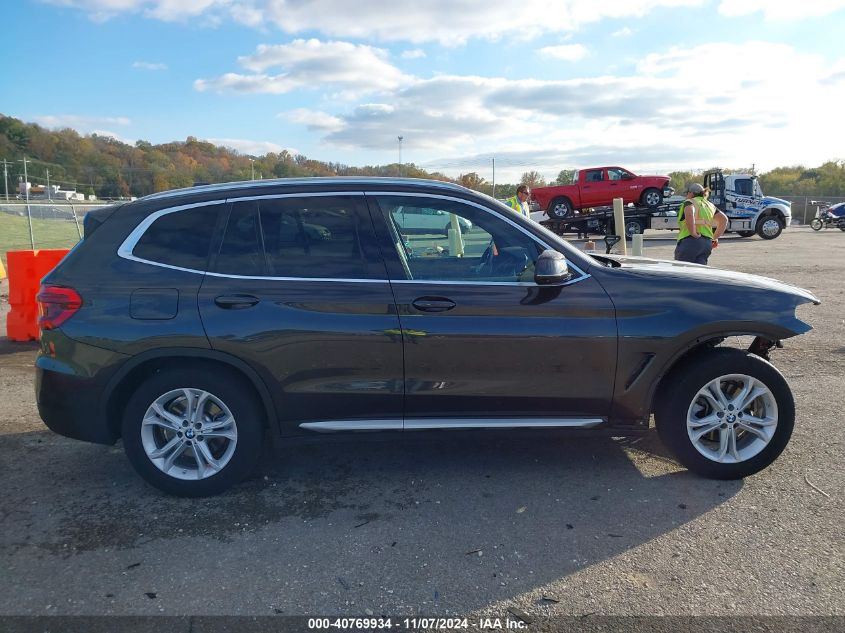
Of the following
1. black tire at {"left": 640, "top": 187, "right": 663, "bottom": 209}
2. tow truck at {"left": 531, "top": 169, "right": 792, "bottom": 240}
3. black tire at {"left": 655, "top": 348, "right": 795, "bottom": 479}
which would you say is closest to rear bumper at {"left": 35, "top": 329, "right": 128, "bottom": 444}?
black tire at {"left": 655, "top": 348, "right": 795, "bottom": 479}

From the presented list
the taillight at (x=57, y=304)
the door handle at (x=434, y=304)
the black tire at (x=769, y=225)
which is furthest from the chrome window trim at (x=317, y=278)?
the black tire at (x=769, y=225)

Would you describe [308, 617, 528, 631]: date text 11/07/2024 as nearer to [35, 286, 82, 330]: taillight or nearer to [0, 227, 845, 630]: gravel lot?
[0, 227, 845, 630]: gravel lot

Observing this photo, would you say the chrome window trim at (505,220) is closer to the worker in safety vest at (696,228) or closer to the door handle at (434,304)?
the door handle at (434,304)

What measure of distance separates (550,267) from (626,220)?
23251mm

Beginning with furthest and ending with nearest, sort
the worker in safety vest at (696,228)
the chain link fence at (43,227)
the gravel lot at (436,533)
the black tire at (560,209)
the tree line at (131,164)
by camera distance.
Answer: the black tire at (560,209), the tree line at (131,164), the chain link fence at (43,227), the worker in safety vest at (696,228), the gravel lot at (436,533)

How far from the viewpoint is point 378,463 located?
13.9ft

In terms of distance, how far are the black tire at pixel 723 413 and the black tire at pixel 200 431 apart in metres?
2.46

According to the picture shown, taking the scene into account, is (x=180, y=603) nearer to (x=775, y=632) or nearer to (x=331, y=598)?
(x=331, y=598)

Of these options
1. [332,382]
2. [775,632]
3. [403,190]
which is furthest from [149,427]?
[775,632]

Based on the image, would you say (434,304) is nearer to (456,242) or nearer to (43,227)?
(456,242)

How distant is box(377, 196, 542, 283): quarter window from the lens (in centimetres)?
371

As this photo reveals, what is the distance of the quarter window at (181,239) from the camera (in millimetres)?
3684

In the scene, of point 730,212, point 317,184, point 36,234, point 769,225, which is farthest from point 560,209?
point 317,184

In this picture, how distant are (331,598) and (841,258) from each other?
60.5 ft
